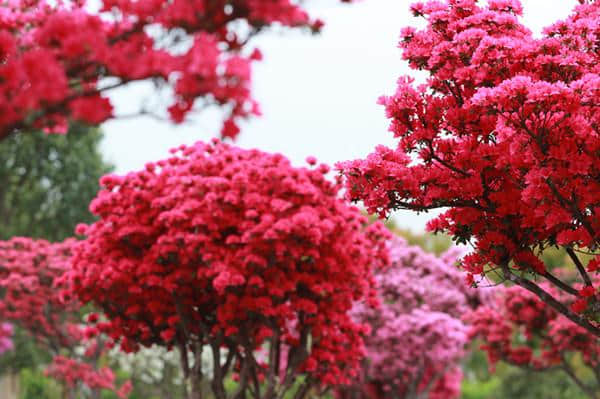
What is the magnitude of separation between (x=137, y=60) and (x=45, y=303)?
1609cm

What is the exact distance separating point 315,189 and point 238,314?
7.65ft

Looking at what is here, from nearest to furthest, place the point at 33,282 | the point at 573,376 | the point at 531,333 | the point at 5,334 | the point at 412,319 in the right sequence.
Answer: the point at 573,376, the point at 5,334, the point at 531,333, the point at 33,282, the point at 412,319

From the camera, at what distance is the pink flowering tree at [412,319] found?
65.6ft

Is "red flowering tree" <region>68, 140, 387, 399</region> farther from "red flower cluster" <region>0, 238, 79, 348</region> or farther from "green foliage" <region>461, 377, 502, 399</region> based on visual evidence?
"green foliage" <region>461, 377, 502, 399</region>

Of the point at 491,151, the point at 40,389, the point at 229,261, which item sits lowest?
the point at 491,151

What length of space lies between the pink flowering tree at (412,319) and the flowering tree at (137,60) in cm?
1551

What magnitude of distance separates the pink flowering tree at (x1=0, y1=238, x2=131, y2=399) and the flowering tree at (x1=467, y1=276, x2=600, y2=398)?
31.8ft

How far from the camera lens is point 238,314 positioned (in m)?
11.9

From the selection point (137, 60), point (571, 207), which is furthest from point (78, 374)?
point (137, 60)

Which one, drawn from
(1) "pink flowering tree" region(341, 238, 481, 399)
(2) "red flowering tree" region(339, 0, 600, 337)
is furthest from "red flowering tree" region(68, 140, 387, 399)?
(1) "pink flowering tree" region(341, 238, 481, 399)

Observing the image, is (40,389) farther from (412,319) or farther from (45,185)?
(412,319)

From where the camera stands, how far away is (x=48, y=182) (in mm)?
31547

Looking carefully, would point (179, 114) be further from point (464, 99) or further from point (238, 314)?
point (238, 314)

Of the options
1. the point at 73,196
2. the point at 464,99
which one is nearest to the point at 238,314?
the point at 464,99
